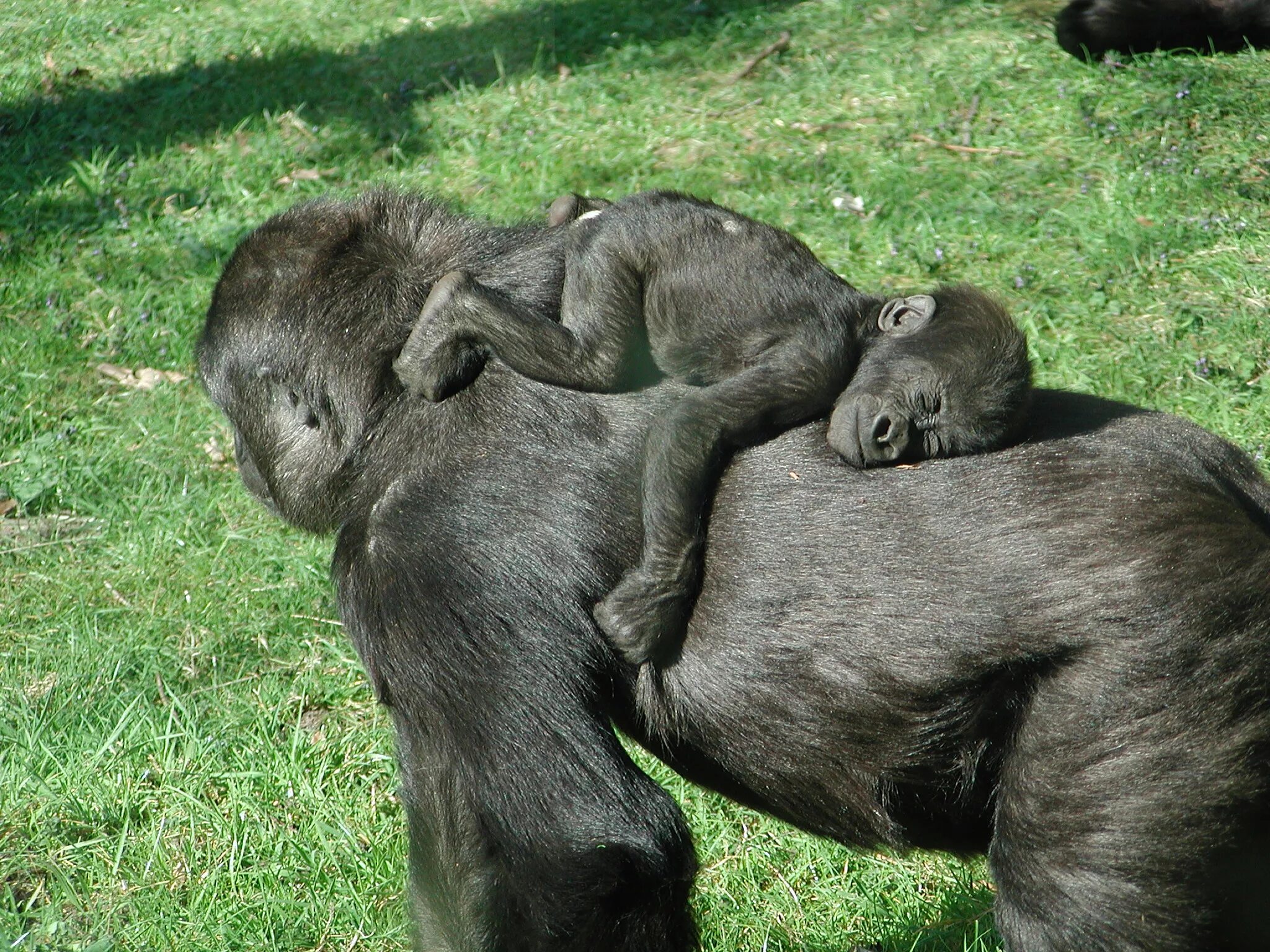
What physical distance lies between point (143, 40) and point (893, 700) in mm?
9599

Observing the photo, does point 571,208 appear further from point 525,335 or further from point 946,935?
point 946,935

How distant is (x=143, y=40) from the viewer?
10.2m

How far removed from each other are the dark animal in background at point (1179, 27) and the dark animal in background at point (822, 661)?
520cm

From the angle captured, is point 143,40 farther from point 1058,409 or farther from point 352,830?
point 1058,409

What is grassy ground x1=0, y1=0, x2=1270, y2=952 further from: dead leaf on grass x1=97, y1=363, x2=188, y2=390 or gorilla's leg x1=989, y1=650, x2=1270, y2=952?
gorilla's leg x1=989, y1=650, x2=1270, y2=952

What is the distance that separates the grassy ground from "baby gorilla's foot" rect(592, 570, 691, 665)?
143cm

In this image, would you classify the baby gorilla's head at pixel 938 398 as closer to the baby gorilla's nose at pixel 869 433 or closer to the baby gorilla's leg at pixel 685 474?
the baby gorilla's nose at pixel 869 433

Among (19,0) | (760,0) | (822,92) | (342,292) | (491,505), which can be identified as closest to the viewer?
(491,505)

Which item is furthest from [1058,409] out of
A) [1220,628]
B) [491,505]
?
[491,505]

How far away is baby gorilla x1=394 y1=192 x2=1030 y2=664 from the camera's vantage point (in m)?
3.02

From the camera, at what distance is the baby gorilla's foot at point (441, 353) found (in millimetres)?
3318

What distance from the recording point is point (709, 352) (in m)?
3.34

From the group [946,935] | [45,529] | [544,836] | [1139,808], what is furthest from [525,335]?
[45,529]

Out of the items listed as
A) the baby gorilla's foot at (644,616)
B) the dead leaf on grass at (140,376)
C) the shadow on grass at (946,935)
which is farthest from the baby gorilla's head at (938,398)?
the dead leaf on grass at (140,376)
